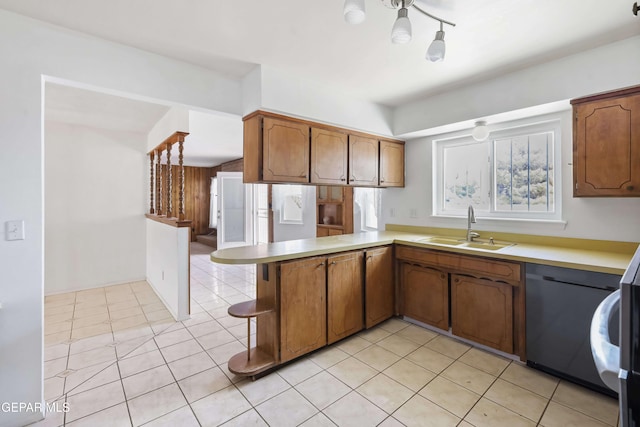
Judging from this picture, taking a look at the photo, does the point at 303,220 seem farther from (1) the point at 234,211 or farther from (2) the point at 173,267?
(1) the point at 234,211

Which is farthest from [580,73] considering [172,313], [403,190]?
[172,313]

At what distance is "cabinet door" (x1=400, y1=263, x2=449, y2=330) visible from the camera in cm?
282

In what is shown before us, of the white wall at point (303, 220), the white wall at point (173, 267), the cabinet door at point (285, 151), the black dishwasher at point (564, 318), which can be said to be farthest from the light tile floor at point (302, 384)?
the white wall at point (303, 220)

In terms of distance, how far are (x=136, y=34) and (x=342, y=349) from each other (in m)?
2.96

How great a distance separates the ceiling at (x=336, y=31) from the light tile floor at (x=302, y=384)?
2.49m

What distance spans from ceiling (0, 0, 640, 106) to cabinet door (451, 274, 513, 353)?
1.88 metres

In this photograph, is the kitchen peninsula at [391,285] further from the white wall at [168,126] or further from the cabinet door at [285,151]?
the white wall at [168,126]

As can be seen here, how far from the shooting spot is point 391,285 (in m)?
3.20

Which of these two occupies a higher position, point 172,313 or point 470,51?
point 470,51

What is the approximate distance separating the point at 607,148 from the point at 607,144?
1.2 inches

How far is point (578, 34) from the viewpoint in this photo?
2020 millimetres

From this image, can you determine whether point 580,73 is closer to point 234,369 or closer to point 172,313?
point 234,369

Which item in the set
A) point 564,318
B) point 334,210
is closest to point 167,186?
point 334,210

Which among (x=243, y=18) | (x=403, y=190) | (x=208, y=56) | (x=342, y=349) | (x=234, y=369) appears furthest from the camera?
(x=403, y=190)
